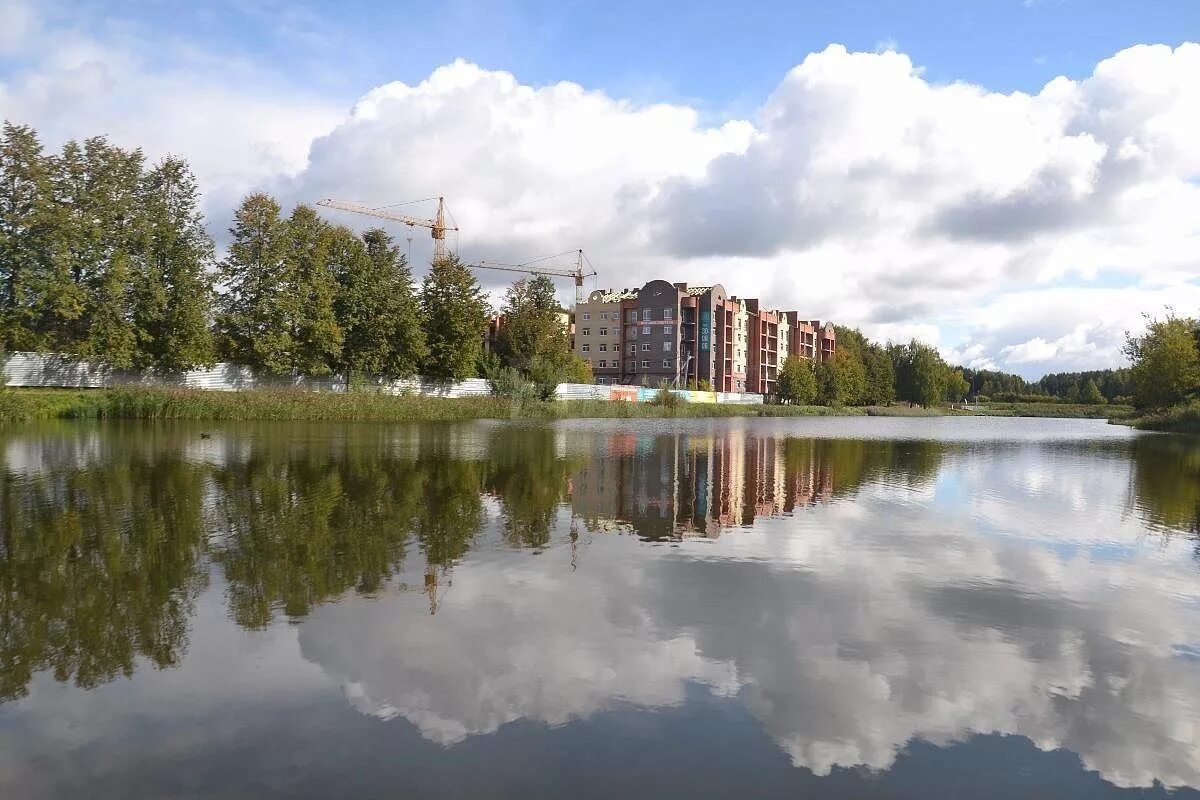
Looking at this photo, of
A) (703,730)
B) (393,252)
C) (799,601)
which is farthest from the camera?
(393,252)

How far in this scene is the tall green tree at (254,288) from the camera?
175ft

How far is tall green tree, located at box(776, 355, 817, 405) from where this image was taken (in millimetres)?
121625

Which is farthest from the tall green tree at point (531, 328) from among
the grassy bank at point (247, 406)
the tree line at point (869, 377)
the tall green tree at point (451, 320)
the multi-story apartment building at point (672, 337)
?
the tree line at point (869, 377)

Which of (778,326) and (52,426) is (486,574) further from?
(778,326)

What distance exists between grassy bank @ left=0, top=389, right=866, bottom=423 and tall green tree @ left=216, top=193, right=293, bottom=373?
9014 mm

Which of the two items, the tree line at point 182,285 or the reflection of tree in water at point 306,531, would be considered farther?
the tree line at point 182,285

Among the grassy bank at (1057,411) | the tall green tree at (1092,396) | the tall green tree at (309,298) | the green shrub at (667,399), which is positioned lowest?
the grassy bank at (1057,411)

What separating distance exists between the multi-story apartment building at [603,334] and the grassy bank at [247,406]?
61.4m

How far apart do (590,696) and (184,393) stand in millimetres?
42736

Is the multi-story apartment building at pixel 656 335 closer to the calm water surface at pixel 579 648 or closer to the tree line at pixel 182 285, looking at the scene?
the tree line at pixel 182 285

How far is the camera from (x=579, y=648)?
694 cm

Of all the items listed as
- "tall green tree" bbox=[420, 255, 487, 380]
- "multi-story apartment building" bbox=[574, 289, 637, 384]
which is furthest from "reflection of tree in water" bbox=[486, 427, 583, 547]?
"multi-story apartment building" bbox=[574, 289, 637, 384]

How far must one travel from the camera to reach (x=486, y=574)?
9.41 meters

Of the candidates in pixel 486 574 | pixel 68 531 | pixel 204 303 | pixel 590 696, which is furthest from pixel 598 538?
pixel 204 303
